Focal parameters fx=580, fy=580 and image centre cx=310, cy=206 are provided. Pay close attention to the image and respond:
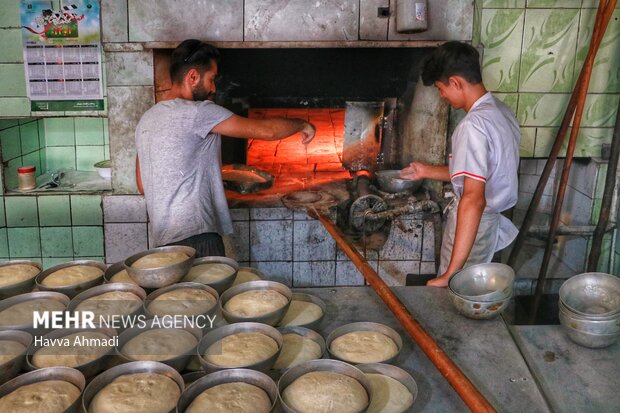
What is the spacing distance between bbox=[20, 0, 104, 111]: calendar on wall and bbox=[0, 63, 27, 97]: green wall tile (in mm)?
51

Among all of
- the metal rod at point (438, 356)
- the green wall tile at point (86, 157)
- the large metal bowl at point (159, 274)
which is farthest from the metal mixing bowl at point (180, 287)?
the green wall tile at point (86, 157)

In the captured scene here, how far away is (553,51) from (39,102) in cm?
358

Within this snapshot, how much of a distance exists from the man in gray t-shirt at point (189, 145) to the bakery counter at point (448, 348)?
0.87 metres

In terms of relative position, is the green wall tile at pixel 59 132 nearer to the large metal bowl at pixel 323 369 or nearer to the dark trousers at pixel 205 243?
the dark trousers at pixel 205 243

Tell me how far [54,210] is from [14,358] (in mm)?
2764

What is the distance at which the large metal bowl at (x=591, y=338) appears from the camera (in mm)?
2117

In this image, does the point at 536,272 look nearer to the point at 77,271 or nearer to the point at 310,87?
the point at 310,87

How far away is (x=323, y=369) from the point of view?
1832 millimetres

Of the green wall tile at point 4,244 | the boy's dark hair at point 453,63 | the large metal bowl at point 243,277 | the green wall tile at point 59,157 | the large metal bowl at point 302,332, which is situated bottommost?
the green wall tile at point 4,244

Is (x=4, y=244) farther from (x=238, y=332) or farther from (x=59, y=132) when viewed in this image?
(x=238, y=332)

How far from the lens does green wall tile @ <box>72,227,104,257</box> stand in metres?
4.34

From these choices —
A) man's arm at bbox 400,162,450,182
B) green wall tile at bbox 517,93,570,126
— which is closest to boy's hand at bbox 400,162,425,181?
man's arm at bbox 400,162,450,182

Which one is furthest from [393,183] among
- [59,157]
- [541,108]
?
[59,157]

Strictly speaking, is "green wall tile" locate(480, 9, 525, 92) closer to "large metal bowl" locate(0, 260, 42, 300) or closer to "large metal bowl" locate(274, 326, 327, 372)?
"large metal bowl" locate(274, 326, 327, 372)
